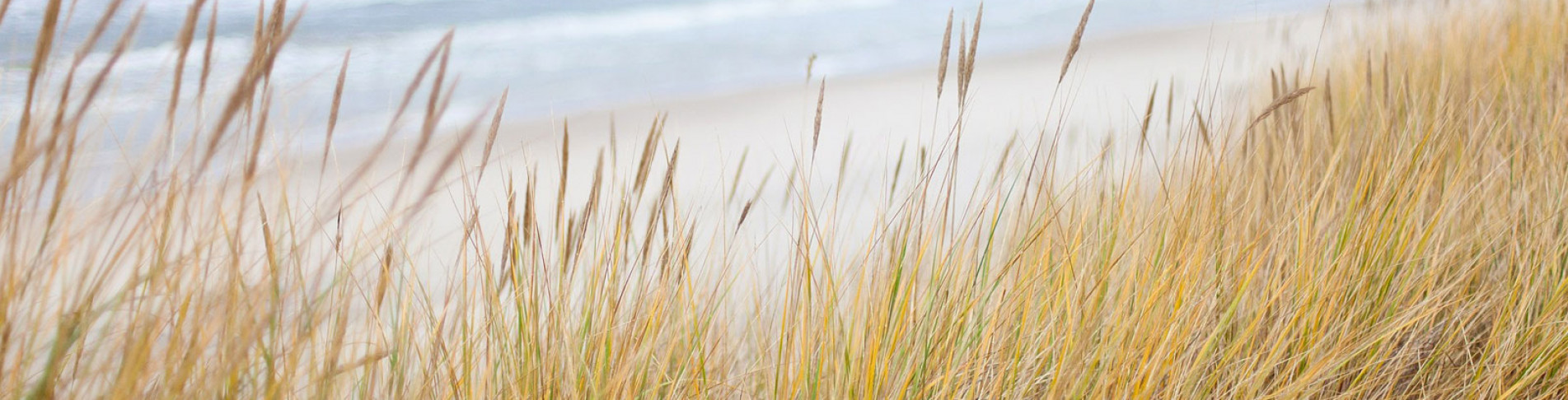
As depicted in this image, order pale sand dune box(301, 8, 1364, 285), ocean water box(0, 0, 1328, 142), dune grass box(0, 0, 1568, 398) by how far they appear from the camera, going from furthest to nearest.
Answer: ocean water box(0, 0, 1328, 142) < pale sand dune box(301, 8, 1364, 285) < dune grass box(0, 0, 1568, 398)

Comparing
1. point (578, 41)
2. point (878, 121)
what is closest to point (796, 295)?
point (878, 121)

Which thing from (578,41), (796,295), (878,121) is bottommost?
(878,121)

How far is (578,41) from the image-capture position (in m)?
5.17

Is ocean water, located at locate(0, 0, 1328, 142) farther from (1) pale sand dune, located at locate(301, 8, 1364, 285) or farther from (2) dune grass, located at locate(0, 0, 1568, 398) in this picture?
(2) dune grass, located at locate(0, 0, 1568, 398)

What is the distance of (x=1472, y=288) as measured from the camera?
146 cm

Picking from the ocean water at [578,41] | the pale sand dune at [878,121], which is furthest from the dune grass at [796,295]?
the ocean water at [578,41]

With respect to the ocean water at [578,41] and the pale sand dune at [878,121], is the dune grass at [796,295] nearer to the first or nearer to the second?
the pale sand dune at [878,121]

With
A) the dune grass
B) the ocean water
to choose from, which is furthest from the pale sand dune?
the dune grass

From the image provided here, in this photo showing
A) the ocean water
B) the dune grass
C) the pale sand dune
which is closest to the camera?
the dune grass

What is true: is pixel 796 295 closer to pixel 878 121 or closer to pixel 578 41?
pixel 878 121

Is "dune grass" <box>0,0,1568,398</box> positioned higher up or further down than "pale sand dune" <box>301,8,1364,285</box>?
higher up

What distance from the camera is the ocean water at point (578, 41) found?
4148 mm

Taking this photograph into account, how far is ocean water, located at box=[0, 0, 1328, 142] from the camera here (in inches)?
163

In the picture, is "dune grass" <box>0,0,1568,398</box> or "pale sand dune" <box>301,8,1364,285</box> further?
"pale sand dune" <box>301,8,1364,285</box>
